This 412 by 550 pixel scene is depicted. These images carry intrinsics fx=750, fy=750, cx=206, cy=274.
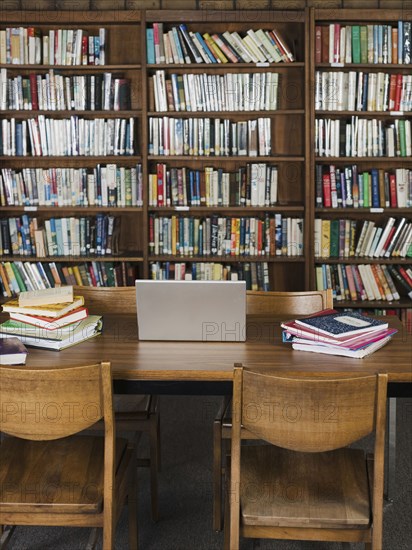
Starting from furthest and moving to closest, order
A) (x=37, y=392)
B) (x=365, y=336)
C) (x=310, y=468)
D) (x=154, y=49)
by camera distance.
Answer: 1. (x=154, y=49)
2. (x=365, y=336)
3. (x=310, y=468)
4. (x=37, y=392)

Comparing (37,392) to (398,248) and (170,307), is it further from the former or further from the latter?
(398,248)

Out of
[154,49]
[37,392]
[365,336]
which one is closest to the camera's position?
[37,392]

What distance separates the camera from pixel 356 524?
2.01 m

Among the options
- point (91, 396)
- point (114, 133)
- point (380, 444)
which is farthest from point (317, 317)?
point (114, 133)

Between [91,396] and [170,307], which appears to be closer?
[91,396]

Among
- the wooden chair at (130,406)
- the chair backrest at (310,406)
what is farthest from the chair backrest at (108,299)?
the chair backrest at (310,406)

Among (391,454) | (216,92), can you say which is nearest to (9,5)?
(216,92)

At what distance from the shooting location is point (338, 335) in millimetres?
2414

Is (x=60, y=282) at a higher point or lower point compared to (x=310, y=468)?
higher

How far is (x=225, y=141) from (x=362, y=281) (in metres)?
1.18

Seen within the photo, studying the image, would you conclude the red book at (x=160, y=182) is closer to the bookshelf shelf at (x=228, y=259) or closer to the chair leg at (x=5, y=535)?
the bookshelf shelf at (x=228, y=259)

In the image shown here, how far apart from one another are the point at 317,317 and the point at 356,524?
80 centimetres

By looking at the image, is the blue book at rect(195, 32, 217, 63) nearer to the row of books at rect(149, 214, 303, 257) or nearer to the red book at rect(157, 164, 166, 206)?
the red book at rect(157, 164, 166, 206)

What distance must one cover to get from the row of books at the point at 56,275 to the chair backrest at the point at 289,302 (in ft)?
5.38
